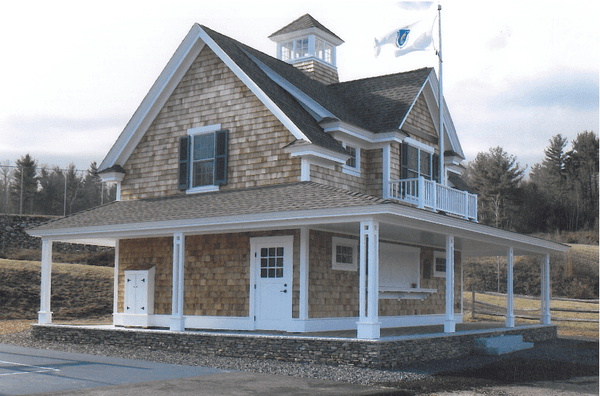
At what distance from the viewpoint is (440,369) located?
12.7 m

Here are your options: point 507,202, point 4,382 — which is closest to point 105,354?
point 4,382

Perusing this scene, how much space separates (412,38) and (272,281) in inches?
314

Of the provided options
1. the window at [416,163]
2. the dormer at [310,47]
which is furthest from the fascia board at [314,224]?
the dormer at [310,47]

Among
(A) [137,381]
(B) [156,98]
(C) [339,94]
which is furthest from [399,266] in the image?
(A) [137,381]

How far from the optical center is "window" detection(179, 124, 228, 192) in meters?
18.0

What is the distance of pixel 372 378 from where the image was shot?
1112 centimetres

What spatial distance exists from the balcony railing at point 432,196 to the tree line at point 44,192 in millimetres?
46385

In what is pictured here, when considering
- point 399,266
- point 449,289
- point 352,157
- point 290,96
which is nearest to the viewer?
point 449,289

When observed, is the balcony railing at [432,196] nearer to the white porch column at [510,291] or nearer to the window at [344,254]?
the white porch column at [510,291]

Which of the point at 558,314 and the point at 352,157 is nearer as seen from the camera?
the point at 352,157

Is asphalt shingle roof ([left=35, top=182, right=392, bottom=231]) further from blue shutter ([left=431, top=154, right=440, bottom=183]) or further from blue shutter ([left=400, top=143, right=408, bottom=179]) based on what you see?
blue shutter ([left=431, top=154, right=440, bottom=183])

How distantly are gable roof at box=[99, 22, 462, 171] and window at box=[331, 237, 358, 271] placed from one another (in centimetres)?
221

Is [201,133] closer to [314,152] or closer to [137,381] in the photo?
[314,152]

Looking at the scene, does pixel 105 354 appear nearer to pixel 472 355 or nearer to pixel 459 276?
pixel 472 355
